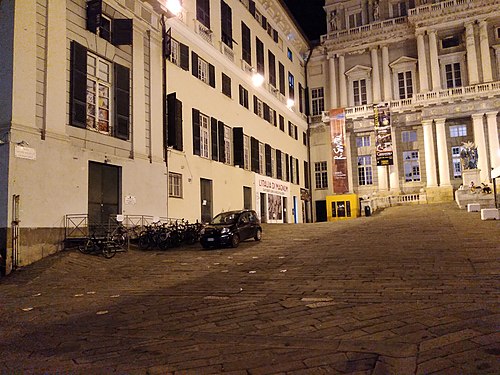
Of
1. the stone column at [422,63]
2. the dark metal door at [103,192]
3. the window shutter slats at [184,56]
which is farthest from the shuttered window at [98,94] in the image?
the stone column at [422,63]

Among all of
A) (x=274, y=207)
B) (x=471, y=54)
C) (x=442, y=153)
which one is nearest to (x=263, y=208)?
(x=274, y=207)

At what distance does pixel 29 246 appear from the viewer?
12.3 metres

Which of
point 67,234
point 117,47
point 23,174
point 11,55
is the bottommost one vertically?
point 67,234

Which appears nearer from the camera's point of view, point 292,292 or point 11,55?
point 292,292

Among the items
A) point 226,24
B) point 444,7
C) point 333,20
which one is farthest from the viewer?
point 333,20

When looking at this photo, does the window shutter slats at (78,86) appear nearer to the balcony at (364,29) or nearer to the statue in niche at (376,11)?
the balcony at (364,29)

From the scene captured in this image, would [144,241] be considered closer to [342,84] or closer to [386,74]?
[342,84]

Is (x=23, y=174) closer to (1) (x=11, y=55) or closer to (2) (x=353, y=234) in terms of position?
(1) (x=11, y=55)

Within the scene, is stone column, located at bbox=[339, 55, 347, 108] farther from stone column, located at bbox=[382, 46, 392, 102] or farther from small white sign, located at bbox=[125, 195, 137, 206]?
small white sign, located at bbox=[125, 195, 137, 206]

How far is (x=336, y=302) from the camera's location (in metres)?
6.69

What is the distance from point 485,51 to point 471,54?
3.37 feet

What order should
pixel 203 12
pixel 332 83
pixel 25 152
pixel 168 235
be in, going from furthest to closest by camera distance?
pixel 332 83 < pixel 203 12 < pixel 168 235 < pixel 25 152

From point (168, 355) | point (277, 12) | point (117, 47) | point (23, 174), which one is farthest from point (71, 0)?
point (277, 12)

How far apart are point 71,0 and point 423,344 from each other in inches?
599
